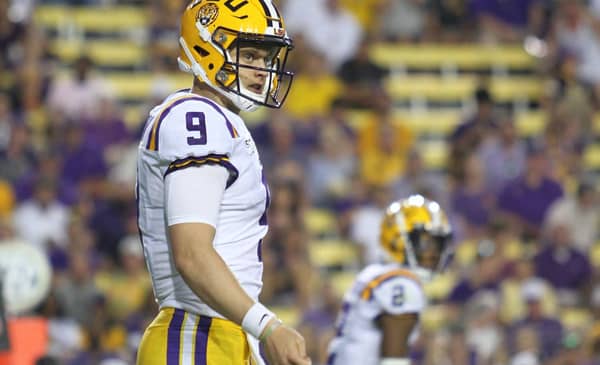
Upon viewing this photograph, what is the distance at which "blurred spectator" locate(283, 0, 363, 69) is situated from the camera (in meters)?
13.6

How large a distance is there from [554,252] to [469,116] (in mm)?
2240

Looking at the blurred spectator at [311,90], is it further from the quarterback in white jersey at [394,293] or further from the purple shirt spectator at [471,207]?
the quarterback in white jersey at [394,293]

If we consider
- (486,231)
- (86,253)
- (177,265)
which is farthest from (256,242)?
(486,231)

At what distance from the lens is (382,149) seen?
40.6ft

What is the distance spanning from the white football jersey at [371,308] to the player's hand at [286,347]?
2.40 metres

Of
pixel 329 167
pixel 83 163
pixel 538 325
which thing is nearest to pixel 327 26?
pixel 329 167

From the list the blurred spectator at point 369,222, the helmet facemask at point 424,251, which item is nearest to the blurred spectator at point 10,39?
the blurred spectator at point 369,222

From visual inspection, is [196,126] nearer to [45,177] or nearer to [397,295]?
[397,295]

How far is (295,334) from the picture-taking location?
11.3 feet

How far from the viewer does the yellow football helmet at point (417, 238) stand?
6434 mm

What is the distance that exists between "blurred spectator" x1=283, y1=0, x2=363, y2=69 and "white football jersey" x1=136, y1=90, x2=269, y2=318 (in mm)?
9653

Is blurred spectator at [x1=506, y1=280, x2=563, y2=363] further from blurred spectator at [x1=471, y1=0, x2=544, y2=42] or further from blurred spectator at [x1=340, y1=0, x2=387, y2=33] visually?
blurred spectator at [x1=471, y1=0, x2=544, y2=42]

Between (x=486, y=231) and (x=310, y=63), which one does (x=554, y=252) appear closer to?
(x=486, y=231)

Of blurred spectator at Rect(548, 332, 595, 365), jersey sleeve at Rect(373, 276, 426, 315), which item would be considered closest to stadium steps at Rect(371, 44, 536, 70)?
blurred spectator at Rect(548, 332, 595, 365)
